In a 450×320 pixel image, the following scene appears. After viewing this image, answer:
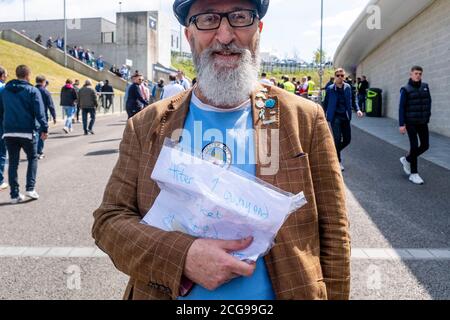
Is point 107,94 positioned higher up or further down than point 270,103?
higher up

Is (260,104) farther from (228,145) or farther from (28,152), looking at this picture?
(28,152)

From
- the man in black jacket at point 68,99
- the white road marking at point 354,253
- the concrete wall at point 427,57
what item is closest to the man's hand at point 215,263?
the white road marking at point 354,253

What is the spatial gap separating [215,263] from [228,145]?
0.46m

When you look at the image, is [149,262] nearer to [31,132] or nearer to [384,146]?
[31,132]

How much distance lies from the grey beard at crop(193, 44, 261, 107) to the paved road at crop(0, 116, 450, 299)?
7.84 feet

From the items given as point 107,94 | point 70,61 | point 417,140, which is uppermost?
point 70,61

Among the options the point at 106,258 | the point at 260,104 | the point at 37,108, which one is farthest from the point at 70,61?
the point at 260,104

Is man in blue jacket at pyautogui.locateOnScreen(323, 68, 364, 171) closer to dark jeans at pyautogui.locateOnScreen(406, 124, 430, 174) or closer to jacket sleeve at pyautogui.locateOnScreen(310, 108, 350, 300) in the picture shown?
dark jeans at pyautogui.locateOnScreen(406, 124, 430, 174)

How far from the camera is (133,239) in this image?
4.83 feet

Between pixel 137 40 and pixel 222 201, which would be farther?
pixel 137 40

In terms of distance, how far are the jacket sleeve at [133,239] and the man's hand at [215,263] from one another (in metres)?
0.04

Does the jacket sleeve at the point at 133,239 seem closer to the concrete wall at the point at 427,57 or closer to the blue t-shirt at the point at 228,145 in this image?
the blue t-shirt at the point at 228,145

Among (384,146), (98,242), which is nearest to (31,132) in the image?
(98,242)

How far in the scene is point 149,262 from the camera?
1.46 m
